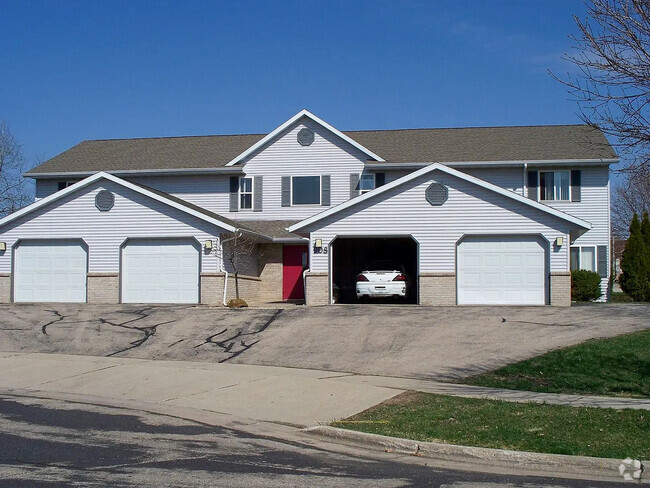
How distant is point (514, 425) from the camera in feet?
34.7

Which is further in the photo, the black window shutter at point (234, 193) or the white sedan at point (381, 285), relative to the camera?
the black window shutter at point (234, 193)

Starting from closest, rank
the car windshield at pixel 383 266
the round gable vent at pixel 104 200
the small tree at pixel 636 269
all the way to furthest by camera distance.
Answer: the car windshield at pixel 383 266 → the round gable vent at pixel 104 200 → the small tree at pixel 636 269

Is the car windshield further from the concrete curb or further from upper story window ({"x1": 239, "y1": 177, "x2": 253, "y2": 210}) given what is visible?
the concrete curb

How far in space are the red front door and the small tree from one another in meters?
13.2

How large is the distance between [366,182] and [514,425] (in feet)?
71.5

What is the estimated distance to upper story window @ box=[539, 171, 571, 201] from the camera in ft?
102

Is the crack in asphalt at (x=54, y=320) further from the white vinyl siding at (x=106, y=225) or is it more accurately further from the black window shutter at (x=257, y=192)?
the black window shutter at (x=257, y=192)

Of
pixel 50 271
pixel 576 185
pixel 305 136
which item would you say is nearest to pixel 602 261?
pixel 576 185

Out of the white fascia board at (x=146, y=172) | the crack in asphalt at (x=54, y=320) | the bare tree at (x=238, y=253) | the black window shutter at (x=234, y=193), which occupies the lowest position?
the crack in asphalt at (x=54, y=320)

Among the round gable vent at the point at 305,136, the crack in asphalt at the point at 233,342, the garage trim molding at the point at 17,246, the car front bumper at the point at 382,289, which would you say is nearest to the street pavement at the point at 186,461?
the crack in asphalt at the point at 233,342

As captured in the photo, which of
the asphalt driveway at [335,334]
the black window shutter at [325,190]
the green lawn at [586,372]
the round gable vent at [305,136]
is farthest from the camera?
the round gable vent at [305,136]

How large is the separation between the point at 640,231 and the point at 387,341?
63.4 feet

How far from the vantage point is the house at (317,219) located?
991 inches
